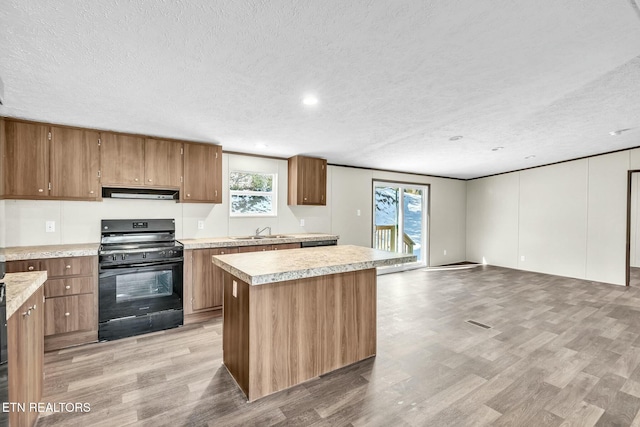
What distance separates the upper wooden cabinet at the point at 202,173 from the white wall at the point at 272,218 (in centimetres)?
32

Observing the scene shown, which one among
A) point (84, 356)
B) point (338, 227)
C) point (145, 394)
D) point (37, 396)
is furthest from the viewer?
point (338, 227)

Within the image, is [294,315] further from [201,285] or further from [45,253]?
[45,253]

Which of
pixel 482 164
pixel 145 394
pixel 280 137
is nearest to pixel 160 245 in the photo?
pixel 145 394

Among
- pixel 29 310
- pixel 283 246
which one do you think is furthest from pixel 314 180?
pixel 29 310

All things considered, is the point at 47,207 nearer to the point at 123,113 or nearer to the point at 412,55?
the point at 123,113

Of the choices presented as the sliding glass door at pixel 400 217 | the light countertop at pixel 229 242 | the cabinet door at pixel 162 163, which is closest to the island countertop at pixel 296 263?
the light countertop at pixel 229 242

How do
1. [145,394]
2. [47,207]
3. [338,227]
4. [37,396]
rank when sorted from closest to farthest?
[37,396] → [145,394] → [47,207] → [338,227]

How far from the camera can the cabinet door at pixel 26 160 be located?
2.95 metres

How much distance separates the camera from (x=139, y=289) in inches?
129

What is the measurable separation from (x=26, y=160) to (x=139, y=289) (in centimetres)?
178

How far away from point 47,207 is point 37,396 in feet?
7.65

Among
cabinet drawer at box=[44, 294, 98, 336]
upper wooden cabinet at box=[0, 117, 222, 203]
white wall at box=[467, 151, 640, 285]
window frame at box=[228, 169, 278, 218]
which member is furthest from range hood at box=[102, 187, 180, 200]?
white wall at box=[467, 151, 640, 285]

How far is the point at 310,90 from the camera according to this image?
8.18 ft

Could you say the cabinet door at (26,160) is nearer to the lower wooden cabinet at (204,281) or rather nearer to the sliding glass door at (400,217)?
the lower wooden cabinet at (204,281)
